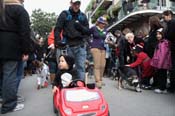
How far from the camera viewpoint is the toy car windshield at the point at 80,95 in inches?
201

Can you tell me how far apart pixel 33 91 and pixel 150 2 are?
2072cm

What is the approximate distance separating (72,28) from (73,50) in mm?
448

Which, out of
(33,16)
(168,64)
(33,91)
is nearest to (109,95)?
(168,64)

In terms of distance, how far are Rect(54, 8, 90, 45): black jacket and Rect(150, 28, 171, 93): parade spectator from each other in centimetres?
189

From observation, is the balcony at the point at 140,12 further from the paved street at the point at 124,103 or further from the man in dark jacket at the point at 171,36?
the paved street at the point at 124,103

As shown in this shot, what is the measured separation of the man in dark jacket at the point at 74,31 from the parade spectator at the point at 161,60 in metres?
1.88

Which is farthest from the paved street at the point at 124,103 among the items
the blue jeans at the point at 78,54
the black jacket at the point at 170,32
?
the black jacket at the point at 170,32

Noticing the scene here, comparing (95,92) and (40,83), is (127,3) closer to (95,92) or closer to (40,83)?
(40,83)

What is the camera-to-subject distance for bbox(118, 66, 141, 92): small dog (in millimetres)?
8773

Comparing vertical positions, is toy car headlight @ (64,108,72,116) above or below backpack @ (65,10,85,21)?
below

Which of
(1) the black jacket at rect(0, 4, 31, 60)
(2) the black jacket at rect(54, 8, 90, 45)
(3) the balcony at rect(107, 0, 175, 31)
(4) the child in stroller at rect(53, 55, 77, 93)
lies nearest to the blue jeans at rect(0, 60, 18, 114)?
(1) the black jacket at rect(0, 4, 31, 60)

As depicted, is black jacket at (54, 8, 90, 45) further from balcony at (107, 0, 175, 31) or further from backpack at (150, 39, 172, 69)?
balcony at (107, 0, 175, 31)

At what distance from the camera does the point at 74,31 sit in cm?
746

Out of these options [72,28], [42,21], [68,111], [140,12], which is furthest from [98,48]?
[42,21]
